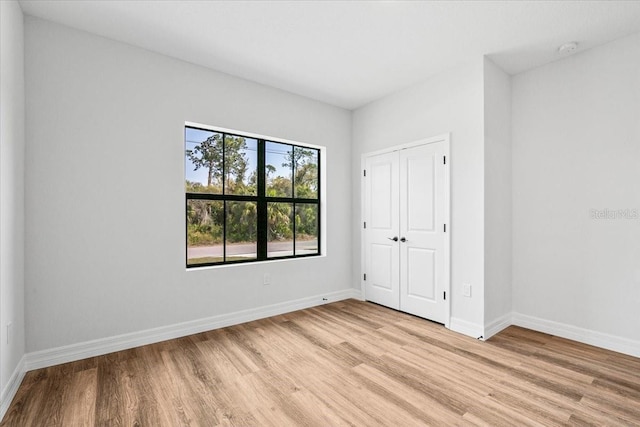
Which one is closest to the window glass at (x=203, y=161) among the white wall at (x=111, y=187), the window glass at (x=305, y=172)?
the white wall at (x=111, y=187)

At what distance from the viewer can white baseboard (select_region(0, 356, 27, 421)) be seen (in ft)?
6.19

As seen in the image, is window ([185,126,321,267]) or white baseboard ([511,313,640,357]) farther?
window ([185,126,321,267])

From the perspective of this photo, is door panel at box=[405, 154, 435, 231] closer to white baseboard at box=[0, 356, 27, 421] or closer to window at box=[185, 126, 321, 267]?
window at box=[185, 126, 321, 267]

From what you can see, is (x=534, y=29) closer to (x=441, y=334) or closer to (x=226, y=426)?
(x=441, y=334)

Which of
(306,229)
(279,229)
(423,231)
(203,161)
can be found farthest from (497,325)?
(203,161)

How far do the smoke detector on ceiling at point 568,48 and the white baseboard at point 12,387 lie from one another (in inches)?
201

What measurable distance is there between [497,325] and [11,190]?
14.3 feet

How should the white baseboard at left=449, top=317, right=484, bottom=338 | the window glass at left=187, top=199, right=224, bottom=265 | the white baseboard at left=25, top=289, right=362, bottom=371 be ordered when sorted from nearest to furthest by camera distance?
the white baseboard at left=25, top=289, right=362, bottom=371, the white baseboard at left=449, top=317, right=484, bottom=338, the window glass at left=187, top=199, right=224, bottom=265

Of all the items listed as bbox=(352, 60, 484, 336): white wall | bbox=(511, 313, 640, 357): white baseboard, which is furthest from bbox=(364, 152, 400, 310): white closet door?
bbox=(511, 313, 640, 357): white baseboard

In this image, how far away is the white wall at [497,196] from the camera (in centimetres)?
312

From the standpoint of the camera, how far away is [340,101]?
429 centimetres

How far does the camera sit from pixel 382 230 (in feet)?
13.6

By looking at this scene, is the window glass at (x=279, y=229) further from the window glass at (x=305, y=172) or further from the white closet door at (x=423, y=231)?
the white closet door at (x=423, y=231)

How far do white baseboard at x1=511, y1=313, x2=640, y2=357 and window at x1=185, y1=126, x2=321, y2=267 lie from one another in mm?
2589
